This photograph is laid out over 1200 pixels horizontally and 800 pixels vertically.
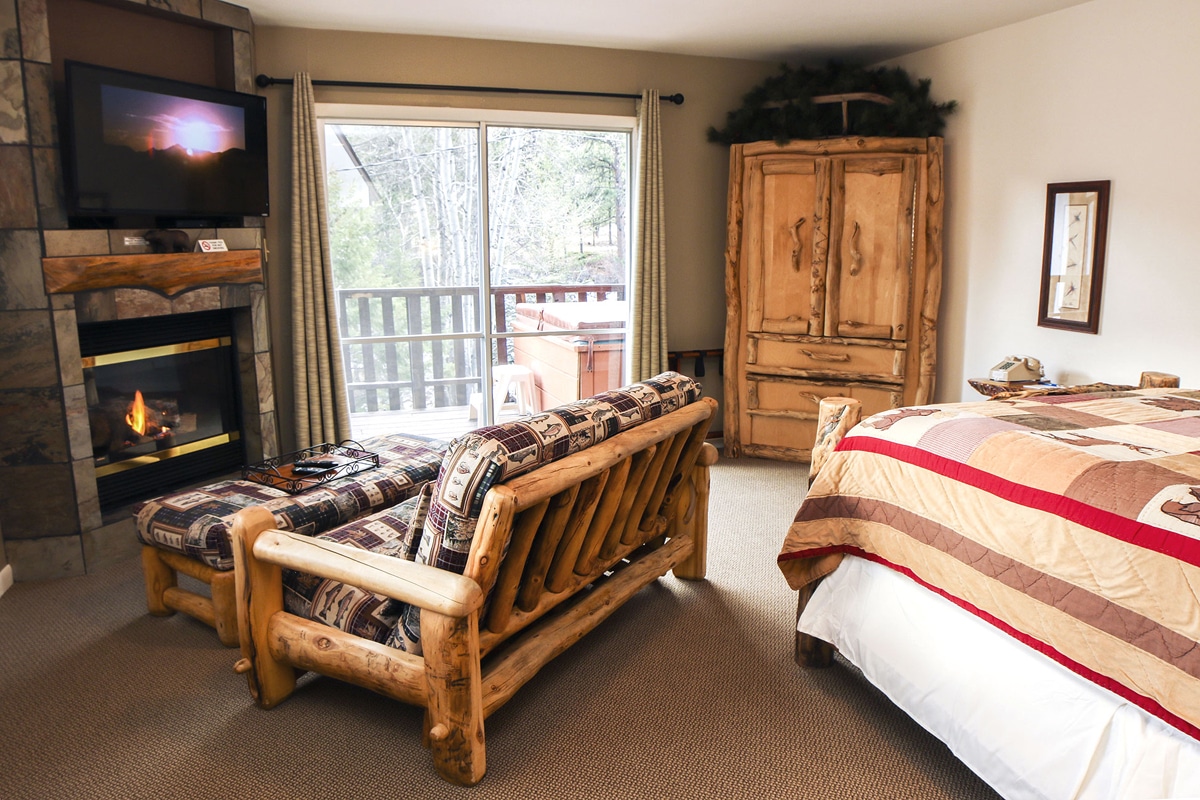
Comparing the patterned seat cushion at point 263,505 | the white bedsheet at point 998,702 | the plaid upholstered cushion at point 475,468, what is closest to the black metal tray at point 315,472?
the patterned seat cushion at point 263,505

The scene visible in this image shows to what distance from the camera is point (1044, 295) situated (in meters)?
3.96

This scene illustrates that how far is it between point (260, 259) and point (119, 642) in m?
1.87

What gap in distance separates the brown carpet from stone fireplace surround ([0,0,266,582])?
0.38 m

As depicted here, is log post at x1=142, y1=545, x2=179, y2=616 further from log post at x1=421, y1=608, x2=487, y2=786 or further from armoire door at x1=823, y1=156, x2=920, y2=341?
armoire door at x1=823, y1=156, x2=920, y2=341

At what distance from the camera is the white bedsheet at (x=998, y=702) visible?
1.57m

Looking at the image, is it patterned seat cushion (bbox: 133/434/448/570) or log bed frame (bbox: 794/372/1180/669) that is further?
patterned seat cushion (bbox: 133/434/448/570)

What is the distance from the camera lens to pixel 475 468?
194 centimetres

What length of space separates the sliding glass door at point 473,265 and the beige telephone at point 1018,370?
2.16m

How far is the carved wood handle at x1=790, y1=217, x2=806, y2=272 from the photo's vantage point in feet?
15.4

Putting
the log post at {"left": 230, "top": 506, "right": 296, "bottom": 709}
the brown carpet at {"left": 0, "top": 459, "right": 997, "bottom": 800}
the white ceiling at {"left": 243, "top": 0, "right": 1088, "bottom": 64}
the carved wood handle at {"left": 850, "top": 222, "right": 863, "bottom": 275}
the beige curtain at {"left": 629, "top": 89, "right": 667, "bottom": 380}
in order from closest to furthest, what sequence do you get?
1. the brown carpet at {"left": 0, "top": 459, "right": 997, "bottom": 800}
2. the log post at {"left": 230, "top": 506, "right": 296, "bottom": 709}
3. the white ceiling at {"left": 243, "top": 0, "right": 1088, "bottom": 64}
4. the carved wood handle at {"left": 850, "top": 222, "right": 863, "bottom": 275}
5. the beige curtain at {"left": 629, "top": 89, "right": 667, "bottom": 380}

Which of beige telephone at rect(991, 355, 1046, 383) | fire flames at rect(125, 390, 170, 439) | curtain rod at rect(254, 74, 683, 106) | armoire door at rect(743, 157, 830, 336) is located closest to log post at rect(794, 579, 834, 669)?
beige telephone at rect(991, 355, 1046, 383)

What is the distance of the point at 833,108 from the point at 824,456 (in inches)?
112

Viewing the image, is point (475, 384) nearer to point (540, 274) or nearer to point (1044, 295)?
point (540, 274)

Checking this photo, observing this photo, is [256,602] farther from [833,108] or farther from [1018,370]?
[833,108]
